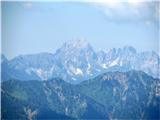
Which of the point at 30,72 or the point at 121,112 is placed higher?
the point at 30,72

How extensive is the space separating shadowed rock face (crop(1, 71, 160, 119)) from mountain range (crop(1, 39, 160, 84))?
7cm

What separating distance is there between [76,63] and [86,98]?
1.39ft

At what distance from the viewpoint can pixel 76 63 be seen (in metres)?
4.49

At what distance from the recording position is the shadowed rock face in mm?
4395

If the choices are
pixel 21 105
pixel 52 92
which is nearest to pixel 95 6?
pixel 52 92

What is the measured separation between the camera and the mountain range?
14.4ft

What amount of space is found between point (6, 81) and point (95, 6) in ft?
4.34

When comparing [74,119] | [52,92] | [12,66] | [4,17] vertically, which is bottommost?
[74,119]

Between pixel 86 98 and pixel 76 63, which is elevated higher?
pixel 76 63

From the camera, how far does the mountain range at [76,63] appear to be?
4.38 m

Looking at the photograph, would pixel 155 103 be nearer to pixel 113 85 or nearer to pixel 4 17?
pixel 113 85

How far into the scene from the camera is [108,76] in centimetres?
444

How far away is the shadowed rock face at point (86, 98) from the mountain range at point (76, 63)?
0.07m

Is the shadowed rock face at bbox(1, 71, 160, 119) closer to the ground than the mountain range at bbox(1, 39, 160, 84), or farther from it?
closer to the ground
